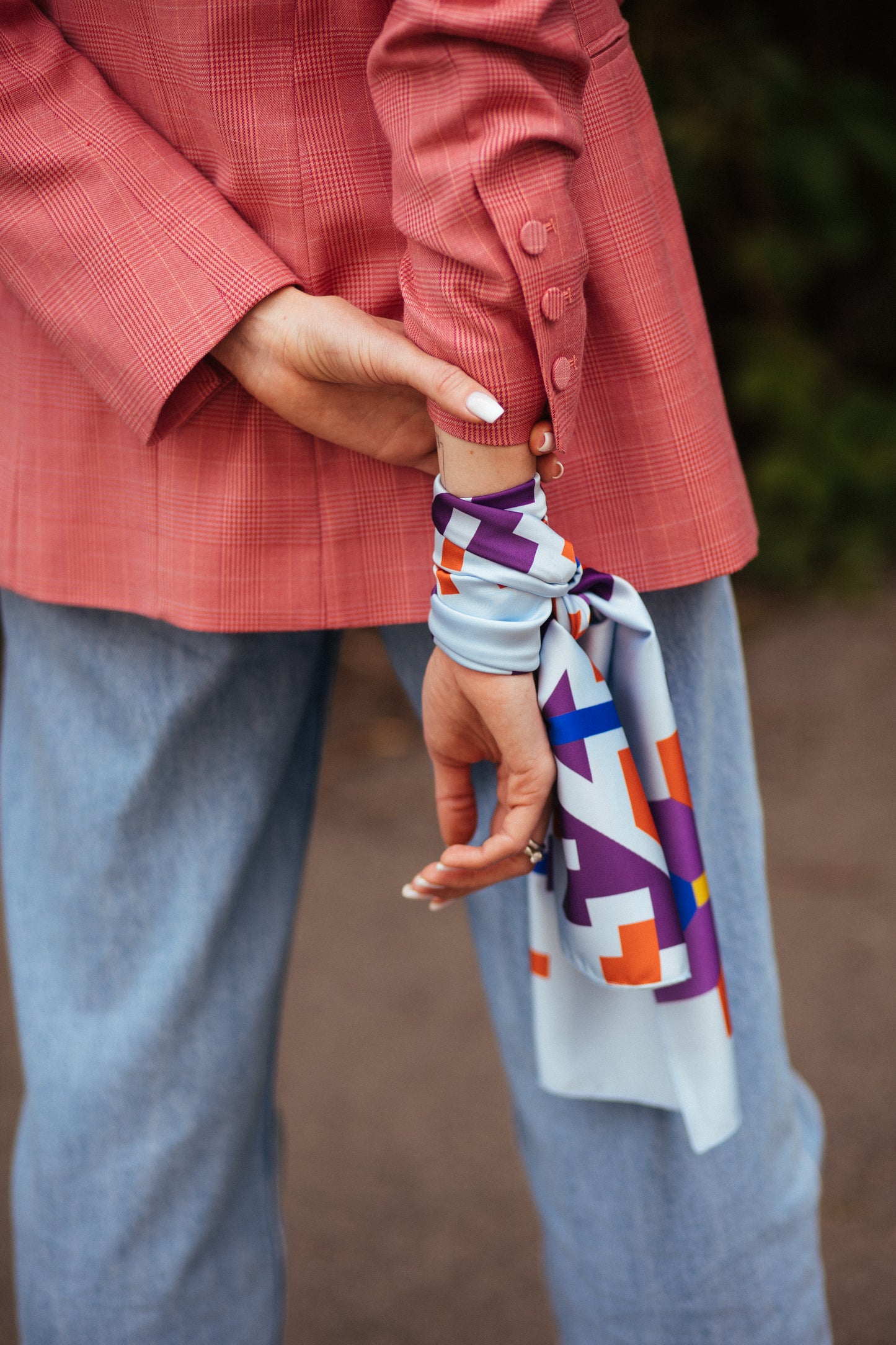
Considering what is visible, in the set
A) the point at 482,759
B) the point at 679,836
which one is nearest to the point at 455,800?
the point at 482,759

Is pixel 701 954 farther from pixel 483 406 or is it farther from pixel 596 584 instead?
pixel 483 406

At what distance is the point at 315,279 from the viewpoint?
79cm

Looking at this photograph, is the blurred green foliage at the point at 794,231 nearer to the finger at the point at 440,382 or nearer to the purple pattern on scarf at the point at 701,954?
the purple pattern on scarf at the point at 701,954

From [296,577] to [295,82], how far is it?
0.32 meters

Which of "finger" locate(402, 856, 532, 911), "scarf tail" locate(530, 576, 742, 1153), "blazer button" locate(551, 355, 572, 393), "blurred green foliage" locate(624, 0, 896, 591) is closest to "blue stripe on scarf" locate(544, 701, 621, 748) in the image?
"scarf tail" locate(530, 576, 742, 1153)

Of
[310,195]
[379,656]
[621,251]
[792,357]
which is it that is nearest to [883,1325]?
[621,251]

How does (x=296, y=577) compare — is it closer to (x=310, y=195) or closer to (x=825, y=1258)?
(x=310, y=195)

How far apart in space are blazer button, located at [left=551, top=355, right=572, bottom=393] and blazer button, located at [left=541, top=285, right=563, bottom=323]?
25mm

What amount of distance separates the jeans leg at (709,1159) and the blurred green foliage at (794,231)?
2.50 metres

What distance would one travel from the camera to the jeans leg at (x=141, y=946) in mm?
946

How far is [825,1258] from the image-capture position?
1485 millimetres

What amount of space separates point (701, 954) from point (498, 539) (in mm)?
353

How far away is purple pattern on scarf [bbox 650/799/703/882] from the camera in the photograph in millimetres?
858

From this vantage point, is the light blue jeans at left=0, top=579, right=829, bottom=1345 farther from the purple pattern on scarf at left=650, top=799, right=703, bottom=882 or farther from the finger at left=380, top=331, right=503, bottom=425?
the finger at left=380, top=331, right=503, bottom=425
